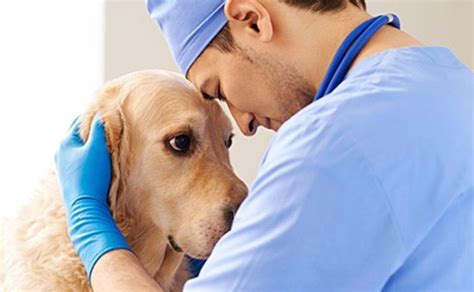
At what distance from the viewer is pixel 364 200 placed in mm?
803

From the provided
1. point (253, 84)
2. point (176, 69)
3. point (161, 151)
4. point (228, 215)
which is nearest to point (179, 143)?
point (161, 151)

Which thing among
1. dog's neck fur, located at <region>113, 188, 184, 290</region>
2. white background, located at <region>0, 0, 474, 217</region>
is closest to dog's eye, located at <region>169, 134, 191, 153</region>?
dog's neck fur, located at <region>113, 188, 184, 290</region>

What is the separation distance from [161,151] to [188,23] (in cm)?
28

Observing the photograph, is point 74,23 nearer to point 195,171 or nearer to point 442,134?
point 195,171

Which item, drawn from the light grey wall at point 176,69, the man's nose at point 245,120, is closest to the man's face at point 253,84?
the man's nose at point 245,120

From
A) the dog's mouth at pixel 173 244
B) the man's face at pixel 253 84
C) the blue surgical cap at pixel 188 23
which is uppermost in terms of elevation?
the blue surgical cap at pixel 188 23

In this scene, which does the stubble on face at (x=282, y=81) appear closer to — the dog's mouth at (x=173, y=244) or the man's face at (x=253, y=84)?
the man's face at (x=253, y=84)

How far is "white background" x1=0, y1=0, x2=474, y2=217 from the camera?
6.56 feet

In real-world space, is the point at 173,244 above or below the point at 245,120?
below

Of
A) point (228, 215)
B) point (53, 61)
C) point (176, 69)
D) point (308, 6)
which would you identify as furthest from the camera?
point (176, 69)

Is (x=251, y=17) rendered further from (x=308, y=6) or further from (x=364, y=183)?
(x=364, y=183)

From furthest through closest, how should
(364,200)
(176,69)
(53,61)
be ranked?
(176,69) → (53,61) → (364,200)

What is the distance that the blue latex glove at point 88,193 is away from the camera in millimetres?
1236

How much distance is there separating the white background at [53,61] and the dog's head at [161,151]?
0.65m
